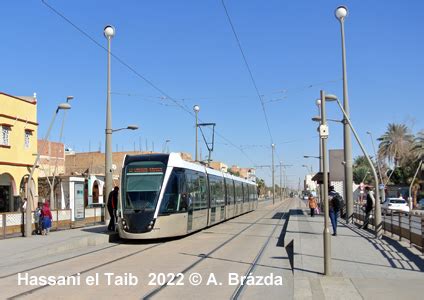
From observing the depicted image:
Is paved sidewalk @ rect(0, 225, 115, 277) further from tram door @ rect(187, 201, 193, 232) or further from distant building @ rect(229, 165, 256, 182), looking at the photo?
distant building @ rect(229, 165, 256, 182)

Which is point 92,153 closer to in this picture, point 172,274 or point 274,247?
point 274,247

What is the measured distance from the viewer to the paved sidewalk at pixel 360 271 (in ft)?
30.5

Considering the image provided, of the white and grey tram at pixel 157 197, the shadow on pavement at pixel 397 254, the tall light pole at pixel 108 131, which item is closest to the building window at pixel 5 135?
the tall light pole at pixel 108 131

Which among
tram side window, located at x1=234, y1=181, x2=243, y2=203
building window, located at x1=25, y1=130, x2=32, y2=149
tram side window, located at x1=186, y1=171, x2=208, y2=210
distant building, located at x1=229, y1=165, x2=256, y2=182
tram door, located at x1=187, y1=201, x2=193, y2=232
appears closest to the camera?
tram door, located at x1=187, y1=201, x2=193, y2=232

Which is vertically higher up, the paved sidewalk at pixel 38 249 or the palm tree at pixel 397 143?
the palm tree at pixel 397 143

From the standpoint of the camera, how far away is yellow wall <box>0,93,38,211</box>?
32469 mm

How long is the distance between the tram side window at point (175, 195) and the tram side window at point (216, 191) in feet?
20.2

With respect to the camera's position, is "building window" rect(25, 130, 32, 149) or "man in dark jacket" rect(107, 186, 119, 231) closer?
"man in dark jacket" rect(107, 186, 119, 231)

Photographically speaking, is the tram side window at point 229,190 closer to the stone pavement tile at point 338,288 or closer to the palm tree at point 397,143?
the stone pavement tile at point 338,288

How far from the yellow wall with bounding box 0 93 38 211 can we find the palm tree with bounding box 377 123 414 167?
4851 cm

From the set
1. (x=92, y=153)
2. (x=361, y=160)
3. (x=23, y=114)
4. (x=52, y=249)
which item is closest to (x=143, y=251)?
(x=52, y=249)

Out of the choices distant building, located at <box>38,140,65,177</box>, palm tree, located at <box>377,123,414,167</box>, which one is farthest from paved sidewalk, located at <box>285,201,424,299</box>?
palm tree, located at <box>377,123,414,167</box>

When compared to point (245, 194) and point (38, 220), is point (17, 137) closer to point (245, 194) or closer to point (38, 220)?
point (38, 220)

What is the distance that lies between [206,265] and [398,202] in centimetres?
3880
